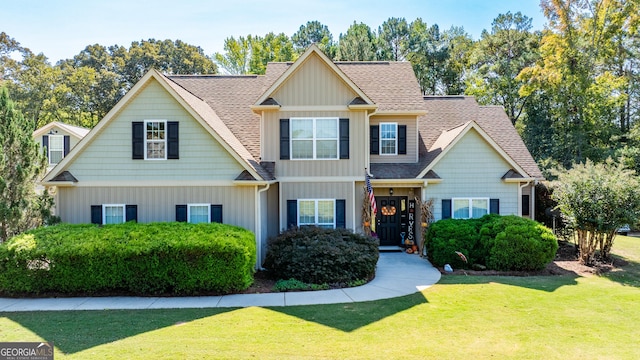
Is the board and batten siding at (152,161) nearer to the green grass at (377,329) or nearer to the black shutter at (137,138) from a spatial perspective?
the black shutter at (137,138)

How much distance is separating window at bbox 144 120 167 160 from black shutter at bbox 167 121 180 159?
0.15 meters

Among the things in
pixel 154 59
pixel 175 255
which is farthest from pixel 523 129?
pixel 154 59

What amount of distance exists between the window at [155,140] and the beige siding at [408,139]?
27.6 ft

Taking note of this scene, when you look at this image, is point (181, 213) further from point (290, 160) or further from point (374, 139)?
point (374, 139)

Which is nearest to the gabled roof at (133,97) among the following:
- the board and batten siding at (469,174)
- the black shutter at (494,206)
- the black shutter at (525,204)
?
the board and batten siding at (469,174)

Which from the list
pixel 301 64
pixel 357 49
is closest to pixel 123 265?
pixel 301 64

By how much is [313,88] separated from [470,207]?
7.96m

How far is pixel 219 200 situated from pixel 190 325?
524 centimetres

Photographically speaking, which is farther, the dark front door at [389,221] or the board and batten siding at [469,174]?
the dark front door at [389,221]

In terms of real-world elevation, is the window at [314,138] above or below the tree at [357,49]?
below

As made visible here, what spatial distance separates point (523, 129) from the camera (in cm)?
3284

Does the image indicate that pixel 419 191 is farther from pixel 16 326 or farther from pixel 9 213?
pixel 9 213

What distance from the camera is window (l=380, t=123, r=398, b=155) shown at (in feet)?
51.5

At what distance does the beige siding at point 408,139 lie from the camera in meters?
15.6
